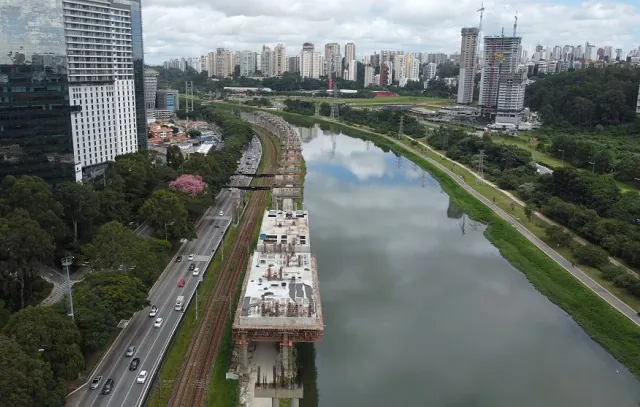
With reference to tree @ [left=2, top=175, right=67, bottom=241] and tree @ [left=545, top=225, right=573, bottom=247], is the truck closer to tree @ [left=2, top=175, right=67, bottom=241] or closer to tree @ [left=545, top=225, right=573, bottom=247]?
tree @ [left=2, top=175, right=67, bottom=241]

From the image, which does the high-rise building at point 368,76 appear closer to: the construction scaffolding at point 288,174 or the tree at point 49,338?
the construction scaffolding at point 288,174

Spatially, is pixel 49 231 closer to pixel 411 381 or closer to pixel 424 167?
pixel 411 381

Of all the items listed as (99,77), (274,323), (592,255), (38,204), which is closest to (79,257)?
(38,204)

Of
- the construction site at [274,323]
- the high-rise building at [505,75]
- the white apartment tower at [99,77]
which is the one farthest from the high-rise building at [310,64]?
the construction site at [274,323]

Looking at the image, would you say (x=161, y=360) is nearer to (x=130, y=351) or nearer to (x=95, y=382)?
(x=130, y=351)

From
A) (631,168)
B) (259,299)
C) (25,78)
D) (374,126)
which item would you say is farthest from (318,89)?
(259,299)

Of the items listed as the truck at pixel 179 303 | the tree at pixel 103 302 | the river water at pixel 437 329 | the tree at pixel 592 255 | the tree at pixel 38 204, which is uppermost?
the tree at pixel 38 204
